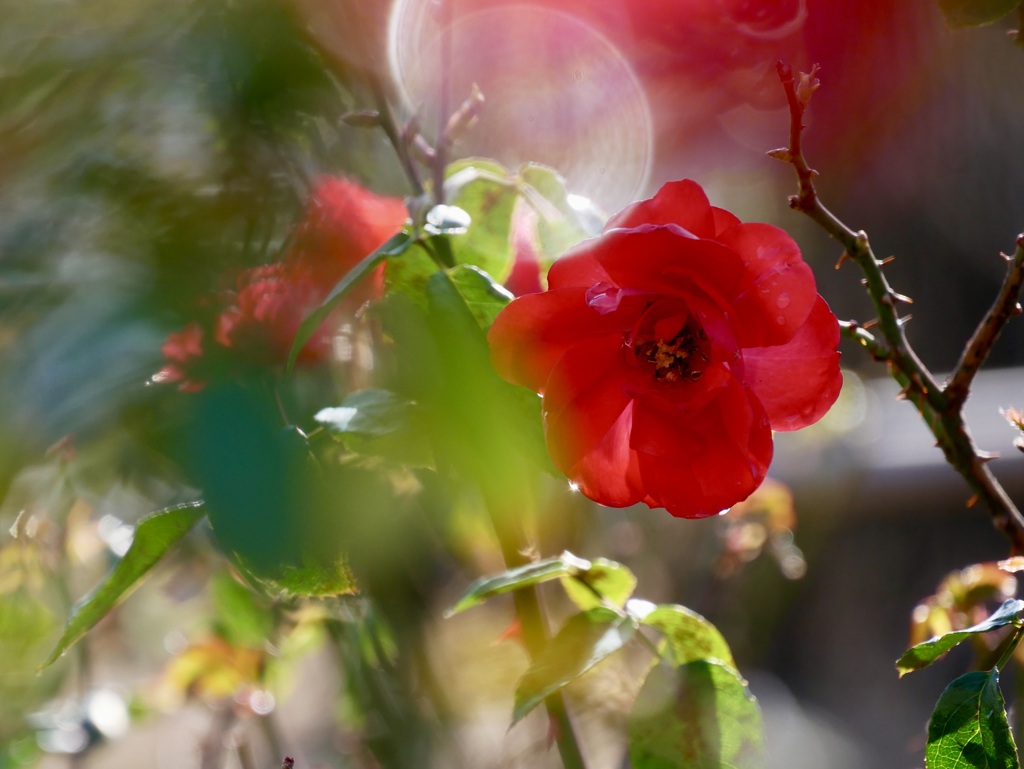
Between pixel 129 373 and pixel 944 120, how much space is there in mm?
2688

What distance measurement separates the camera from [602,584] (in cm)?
52

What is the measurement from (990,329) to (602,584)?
0.80ft

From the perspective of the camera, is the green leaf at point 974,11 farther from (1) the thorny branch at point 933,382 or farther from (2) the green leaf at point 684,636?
(2) the green leaf at point 684,636

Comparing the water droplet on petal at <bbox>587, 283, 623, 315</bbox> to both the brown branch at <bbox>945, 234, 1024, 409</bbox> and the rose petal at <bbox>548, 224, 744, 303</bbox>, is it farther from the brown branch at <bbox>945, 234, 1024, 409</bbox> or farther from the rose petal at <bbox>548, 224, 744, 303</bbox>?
the brown branch at <bbox>945, 234, 1024, 409</bbox>

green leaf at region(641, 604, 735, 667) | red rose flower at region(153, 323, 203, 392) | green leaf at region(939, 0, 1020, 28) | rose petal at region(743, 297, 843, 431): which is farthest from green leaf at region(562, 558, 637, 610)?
green leaf at region(939, 0, 1020, 28)

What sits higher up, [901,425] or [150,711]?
[150,711]

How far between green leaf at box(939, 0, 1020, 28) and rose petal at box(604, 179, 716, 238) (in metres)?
0.19

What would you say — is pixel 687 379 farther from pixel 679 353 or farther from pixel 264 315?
pixel 264 315

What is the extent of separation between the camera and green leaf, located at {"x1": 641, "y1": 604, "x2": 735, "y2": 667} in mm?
509

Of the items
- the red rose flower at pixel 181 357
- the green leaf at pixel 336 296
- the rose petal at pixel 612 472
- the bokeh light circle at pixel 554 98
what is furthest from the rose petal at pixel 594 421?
the bokeh light circle at pixel 554 98

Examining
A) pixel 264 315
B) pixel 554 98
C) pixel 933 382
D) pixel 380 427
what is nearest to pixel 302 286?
pixel 264 315

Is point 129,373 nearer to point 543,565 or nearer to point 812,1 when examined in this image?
point 543,565

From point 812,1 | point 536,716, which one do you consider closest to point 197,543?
point 536,716

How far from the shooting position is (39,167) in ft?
1.71
